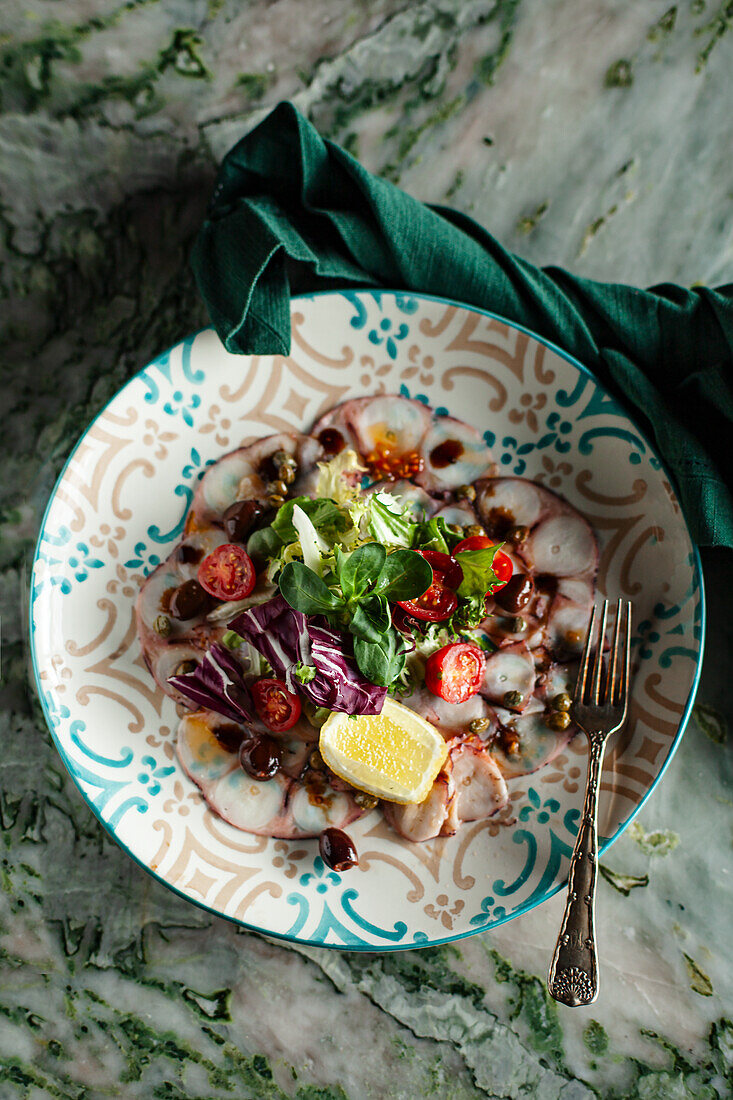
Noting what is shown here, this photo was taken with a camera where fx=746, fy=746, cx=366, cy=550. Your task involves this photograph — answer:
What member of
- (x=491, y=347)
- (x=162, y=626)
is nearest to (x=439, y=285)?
(x=491, y=347)

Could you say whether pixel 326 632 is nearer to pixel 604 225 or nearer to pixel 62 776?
pixel 62 776

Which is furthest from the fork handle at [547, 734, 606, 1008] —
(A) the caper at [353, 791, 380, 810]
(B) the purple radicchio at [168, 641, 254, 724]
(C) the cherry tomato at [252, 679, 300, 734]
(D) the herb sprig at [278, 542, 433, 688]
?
(B) the purple radicchio at [168, 641, 254, 724]

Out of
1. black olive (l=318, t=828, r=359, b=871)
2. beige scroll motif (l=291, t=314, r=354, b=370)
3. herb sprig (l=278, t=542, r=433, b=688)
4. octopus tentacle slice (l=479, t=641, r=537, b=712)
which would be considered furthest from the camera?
beige scroll motif (l=291, t=314, r=354, b=370)

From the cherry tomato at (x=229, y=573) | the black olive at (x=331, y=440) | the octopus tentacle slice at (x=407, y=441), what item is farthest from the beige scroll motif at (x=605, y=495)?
the cherry tomato at (x=229, y=573)

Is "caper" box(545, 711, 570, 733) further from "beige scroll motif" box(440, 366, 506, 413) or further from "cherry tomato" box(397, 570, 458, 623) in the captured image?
"beige scroll motif" box(440, 366, 506, 413)

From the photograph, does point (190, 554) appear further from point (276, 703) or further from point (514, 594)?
point (514, 594)
